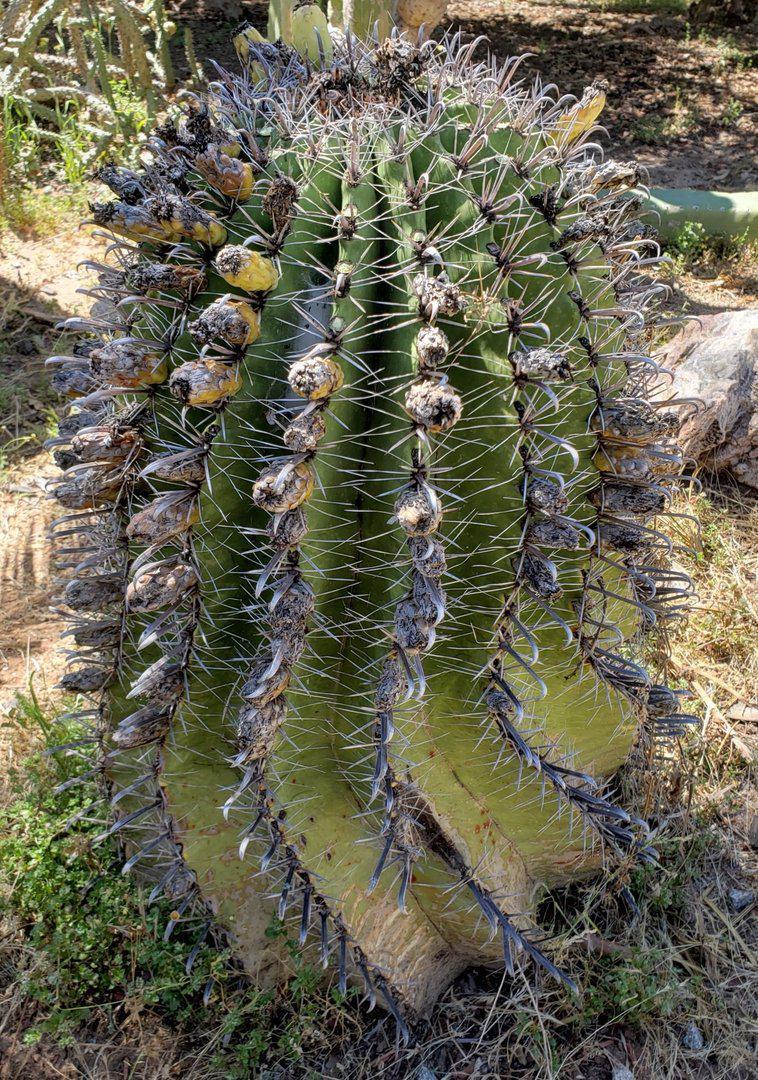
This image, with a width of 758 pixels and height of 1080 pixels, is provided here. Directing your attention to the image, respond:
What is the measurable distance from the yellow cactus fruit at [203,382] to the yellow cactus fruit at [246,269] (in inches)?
5.7

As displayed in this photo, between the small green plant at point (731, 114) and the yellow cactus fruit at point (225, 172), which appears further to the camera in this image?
the small green plant at point (731, 114)

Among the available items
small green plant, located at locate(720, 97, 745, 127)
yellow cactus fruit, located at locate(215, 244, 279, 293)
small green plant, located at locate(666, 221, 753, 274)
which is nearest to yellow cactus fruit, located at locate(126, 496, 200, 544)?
yellow cactus fruit, located at locate(215, 244, 279, 293)

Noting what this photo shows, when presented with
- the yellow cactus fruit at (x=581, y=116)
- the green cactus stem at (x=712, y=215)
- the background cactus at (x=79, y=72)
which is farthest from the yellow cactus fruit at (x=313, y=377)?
the green cactus stem at (x=712, y=215)

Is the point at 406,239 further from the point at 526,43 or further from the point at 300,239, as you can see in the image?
the point at 526,43

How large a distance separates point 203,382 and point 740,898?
6.49 ft

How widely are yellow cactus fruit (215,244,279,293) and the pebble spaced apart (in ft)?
6.51

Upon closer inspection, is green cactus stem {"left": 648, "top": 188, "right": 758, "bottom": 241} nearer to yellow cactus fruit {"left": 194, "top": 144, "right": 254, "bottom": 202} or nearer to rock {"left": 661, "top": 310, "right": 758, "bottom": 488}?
rock {"left": 661, "top": 310, "right": 758, "bottom": 488}

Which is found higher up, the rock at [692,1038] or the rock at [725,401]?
the rock at [725,401]

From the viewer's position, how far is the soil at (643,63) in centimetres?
788

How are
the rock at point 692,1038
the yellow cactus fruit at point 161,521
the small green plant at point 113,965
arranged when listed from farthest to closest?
the rock at point 692,1038 < the small green plant at point 113,965 < the yellow cactus fruit at point 161,521

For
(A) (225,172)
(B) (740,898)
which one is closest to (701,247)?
(B) (740,898)

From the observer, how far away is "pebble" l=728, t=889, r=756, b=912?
2436mm

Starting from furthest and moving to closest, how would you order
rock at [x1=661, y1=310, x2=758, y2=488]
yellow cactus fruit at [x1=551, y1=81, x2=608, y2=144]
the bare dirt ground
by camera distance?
rock at [x1=661, y1=310, x2=758, y2=488] < the bare dirt ground < yellow cactus fruit at [x1=551, y1=81, x2=608, y2=144]

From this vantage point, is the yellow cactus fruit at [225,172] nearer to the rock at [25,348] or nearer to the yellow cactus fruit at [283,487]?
the yellow cactus fruit at [283,487]
